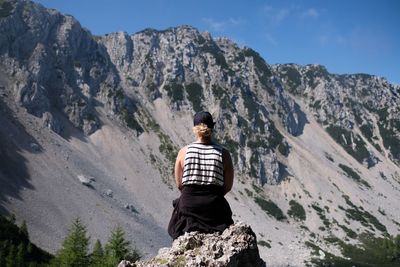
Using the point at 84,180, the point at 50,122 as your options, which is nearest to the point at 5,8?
the point at 50,122

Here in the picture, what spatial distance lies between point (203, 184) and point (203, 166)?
352 mm

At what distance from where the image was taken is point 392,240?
14888 centimetres

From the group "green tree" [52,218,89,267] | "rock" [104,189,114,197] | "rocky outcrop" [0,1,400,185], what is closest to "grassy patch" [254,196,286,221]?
"rocky outcrop" [0,1,400,185]

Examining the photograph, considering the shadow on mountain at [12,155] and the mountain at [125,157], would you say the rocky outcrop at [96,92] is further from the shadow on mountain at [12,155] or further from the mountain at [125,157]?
the shadow on mountain at [12,155]

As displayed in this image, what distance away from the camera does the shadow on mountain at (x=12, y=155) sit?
309ft

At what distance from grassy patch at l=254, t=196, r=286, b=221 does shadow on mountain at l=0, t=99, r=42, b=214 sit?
8294 centimetres

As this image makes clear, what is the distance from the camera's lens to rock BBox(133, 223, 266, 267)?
7.39 meters

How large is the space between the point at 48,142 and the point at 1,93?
2175 cm

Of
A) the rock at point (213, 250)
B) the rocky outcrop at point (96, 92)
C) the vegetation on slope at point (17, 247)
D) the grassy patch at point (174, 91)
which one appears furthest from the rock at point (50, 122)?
the rock at point (213, 250)

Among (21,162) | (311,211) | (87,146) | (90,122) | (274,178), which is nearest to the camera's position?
(21,162)

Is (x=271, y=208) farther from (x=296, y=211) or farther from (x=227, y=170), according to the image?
(x=227, y=170)

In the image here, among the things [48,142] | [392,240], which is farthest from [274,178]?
[48,142]

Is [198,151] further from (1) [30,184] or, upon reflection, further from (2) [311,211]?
(2) [311,211]

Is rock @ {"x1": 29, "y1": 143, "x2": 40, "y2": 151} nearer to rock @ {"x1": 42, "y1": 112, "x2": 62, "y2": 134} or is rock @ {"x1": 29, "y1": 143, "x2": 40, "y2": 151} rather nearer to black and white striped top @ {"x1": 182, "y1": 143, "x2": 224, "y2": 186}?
rock @ {"x1": 42, "y1": 112, "x2": 62, "y2": 134}
